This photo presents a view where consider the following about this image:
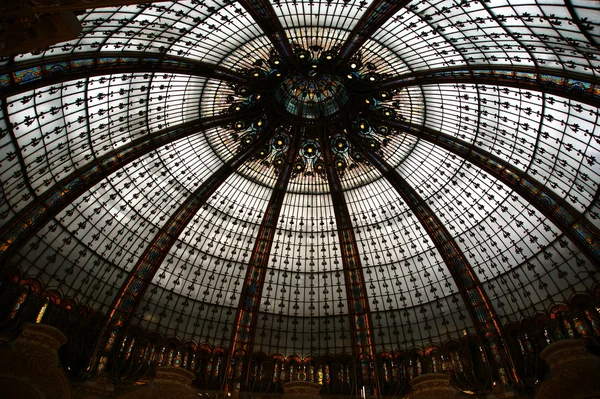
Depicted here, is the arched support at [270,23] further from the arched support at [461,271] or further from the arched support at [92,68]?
the arched support at [461,271]

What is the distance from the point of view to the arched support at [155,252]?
25359 millimetres

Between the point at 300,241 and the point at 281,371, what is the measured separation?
8686 mm

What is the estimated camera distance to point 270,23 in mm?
22797

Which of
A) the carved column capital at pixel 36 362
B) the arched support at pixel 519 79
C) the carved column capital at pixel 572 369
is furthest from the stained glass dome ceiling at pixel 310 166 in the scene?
A: the carved column capital at pixel 36 362

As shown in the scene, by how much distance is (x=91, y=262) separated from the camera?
25906 millimetres

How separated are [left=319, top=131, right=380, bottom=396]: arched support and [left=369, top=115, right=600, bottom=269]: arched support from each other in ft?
16.5

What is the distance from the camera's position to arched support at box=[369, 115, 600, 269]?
2233 centimetres

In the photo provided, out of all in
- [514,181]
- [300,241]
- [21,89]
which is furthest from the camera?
[300,241]

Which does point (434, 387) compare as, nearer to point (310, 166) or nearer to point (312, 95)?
point (310, 166)

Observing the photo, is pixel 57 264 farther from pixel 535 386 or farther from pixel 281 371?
pixel 535 386

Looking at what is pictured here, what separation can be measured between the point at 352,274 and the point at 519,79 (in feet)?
49.9

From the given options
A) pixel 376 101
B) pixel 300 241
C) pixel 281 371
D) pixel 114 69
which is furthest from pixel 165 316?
pixel 376 101

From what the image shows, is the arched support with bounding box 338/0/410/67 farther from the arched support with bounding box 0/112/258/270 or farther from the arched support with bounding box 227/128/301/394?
the arched support with bounding box 0/112/258/270

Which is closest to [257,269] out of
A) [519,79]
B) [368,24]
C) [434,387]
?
[434,387]
